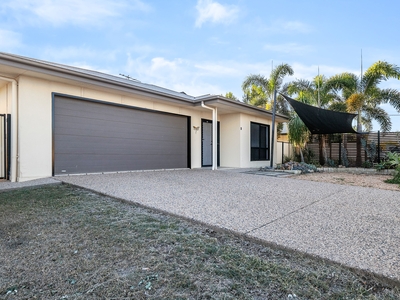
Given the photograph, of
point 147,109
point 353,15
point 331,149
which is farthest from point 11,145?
point 331,149

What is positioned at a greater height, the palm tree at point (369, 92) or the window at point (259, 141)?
the palm tree at point (369, 92)

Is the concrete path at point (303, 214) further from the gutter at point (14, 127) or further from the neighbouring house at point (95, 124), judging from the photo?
the gutter at point (14, 127)

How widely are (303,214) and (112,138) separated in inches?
236

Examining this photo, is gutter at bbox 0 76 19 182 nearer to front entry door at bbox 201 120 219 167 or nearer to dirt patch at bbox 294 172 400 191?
front entry door at bbox 201 120 219 167

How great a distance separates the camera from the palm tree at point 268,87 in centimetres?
1702

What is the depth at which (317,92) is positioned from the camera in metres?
15.5

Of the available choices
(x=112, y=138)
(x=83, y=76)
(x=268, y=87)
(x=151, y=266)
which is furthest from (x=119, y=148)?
(x=268, y=87)

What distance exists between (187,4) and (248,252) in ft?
28.9

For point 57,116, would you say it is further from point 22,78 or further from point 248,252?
point 248,252

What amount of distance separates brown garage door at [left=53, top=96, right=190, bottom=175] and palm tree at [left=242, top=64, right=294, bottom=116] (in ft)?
32.8

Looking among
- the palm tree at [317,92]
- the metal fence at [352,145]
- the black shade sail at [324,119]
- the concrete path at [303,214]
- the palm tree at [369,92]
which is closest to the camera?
the concrete path at [303,214]

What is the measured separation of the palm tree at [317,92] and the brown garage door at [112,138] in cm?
920

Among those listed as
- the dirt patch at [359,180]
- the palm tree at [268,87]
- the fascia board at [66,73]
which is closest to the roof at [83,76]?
the fascia board at [66,73]

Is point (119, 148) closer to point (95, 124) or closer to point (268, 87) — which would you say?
point (95, 124)
